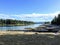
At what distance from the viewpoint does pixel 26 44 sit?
16625mm

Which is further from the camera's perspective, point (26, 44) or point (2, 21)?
point (2, 21)

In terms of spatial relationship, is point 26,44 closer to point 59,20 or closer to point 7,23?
point 59,20

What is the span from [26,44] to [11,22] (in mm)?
152750

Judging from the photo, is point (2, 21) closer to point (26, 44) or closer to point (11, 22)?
point (11, 22)

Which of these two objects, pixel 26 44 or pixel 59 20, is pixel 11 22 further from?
pixel 26 44

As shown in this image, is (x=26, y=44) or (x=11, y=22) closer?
(x=26, y=44)

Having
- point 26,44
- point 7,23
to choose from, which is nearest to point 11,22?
point 7,23

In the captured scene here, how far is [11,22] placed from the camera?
552ft

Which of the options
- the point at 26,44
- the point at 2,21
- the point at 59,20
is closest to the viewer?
the point at 26,44

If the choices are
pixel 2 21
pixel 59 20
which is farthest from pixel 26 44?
pixel 2 21

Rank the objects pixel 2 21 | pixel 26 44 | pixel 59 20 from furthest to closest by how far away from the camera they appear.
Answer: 1. pixel 2 21
2. pixel 59 20
3. pixel 26 44

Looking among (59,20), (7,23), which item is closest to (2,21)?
(7,23)

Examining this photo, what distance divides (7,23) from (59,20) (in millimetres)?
71985

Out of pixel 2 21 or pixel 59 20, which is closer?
pixel 59 20
